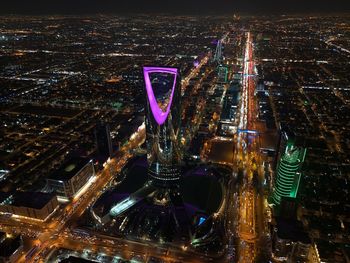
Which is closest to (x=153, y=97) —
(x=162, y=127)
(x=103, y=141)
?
(x=162, y=127)

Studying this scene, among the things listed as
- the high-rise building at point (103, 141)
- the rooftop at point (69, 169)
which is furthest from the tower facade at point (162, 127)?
the high-rise building at point (103, 141)

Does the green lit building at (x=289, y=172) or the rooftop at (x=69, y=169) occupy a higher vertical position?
the green lit building at (x=289, y=172)

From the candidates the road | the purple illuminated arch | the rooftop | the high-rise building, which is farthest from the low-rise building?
the road

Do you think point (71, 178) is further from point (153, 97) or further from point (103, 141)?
point (153, 97)

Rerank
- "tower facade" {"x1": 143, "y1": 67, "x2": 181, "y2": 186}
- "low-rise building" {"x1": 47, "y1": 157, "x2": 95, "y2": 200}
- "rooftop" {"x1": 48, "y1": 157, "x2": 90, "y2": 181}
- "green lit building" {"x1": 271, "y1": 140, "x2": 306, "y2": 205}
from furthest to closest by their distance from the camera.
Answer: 1. "rooftop" {"x1": 48, "y1": 157, "x2": 90, "y2": 181}
2. "low-rise building" {"x1": 47, "y1": 157, "x2": 95, "y2": 200}
3. "tower facade" {"x1": 143, "y1": 67, "x2": 181, "y2": 186}
4. "green lit building" {"x1": 271, "y1": 140, "x2": 306, "y2": 205}

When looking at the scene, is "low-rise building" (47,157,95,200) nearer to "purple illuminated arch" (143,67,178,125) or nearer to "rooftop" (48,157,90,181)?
"rooftop" (48,157,90,181)

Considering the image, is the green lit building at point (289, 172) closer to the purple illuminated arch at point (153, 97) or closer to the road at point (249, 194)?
the road at point (249, 194)
